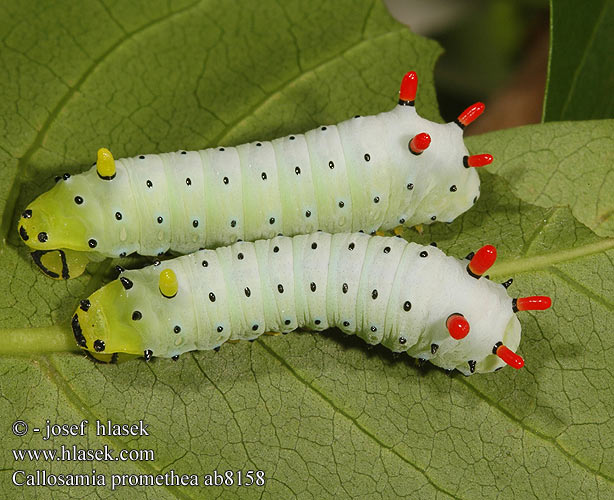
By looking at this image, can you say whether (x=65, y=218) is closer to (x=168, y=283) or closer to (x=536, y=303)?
(x=168, y=283)

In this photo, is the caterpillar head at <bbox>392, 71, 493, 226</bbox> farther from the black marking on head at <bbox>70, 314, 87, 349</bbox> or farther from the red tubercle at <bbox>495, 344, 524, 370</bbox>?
the black marking on head at <bbox>70, 314, 87, 349</bbox>

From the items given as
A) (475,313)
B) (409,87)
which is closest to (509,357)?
(475,313)

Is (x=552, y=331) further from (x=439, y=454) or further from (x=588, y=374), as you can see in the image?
(x=439, y=454)

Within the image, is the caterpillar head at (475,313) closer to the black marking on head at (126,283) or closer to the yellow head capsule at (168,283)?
the yellow head capsule at (168,283)

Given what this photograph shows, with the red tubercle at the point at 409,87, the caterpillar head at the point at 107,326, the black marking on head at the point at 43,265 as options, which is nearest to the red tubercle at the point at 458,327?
the red tubercle at the point at 409,87

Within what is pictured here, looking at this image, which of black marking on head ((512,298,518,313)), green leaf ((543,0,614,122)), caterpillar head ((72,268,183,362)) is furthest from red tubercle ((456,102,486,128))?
caterpillar head ((72,268,183,362))

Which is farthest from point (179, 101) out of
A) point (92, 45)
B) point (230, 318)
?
point (230, 318)

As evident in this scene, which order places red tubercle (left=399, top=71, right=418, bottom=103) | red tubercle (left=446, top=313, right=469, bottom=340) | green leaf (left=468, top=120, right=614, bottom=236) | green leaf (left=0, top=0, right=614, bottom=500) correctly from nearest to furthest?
red tubercle (left=446, top=313, right=469, bottom=340)
green leaf (left=0, top=0, right=614, bottom=500)
red tubercle (left=399, top=71, right=418, bottom=103)
green leaf (left=468, top=120, right=614, bottom=236)
